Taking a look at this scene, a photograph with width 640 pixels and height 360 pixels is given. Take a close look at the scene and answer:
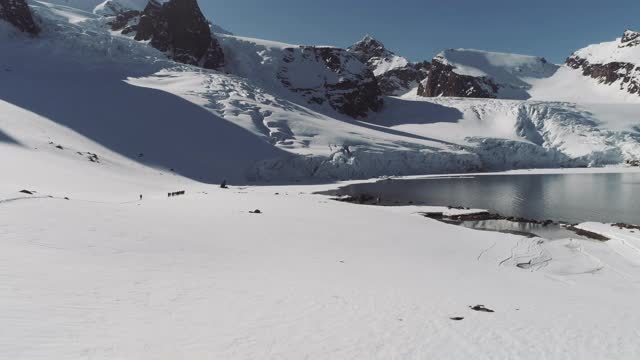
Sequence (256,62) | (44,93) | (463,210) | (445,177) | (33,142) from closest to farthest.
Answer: (463,210)
(33,142)
(44,93)
(445,177)
(256,62)

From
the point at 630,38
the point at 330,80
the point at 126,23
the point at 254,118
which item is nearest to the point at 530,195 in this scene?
the point at 254,118

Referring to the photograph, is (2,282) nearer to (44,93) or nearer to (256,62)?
(44,93)

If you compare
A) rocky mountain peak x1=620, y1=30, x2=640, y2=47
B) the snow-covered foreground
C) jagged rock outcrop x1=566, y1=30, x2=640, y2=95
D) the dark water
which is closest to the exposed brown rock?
the dark water

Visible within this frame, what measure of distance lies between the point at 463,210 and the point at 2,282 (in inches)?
1441

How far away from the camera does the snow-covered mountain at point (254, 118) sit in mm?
63000

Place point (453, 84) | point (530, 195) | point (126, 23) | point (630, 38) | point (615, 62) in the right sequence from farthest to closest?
point (453, 84) < point (630, 38) < point (615, 62) < point (126, 23) < point (530, 195)

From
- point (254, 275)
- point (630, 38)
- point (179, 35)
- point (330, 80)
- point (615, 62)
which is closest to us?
point (254, 275)

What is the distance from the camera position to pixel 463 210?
41344 millimetres

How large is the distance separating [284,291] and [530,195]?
159ft

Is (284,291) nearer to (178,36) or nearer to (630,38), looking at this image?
(178,36)

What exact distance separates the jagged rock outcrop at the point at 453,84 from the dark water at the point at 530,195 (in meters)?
→ 106

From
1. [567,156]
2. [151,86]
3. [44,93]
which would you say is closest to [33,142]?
[44,93]

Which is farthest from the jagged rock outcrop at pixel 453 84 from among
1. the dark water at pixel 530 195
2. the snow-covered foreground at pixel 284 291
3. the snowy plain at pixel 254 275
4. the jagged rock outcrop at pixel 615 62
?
the snow-covered foreground at pixel 284 291

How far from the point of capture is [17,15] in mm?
92562
